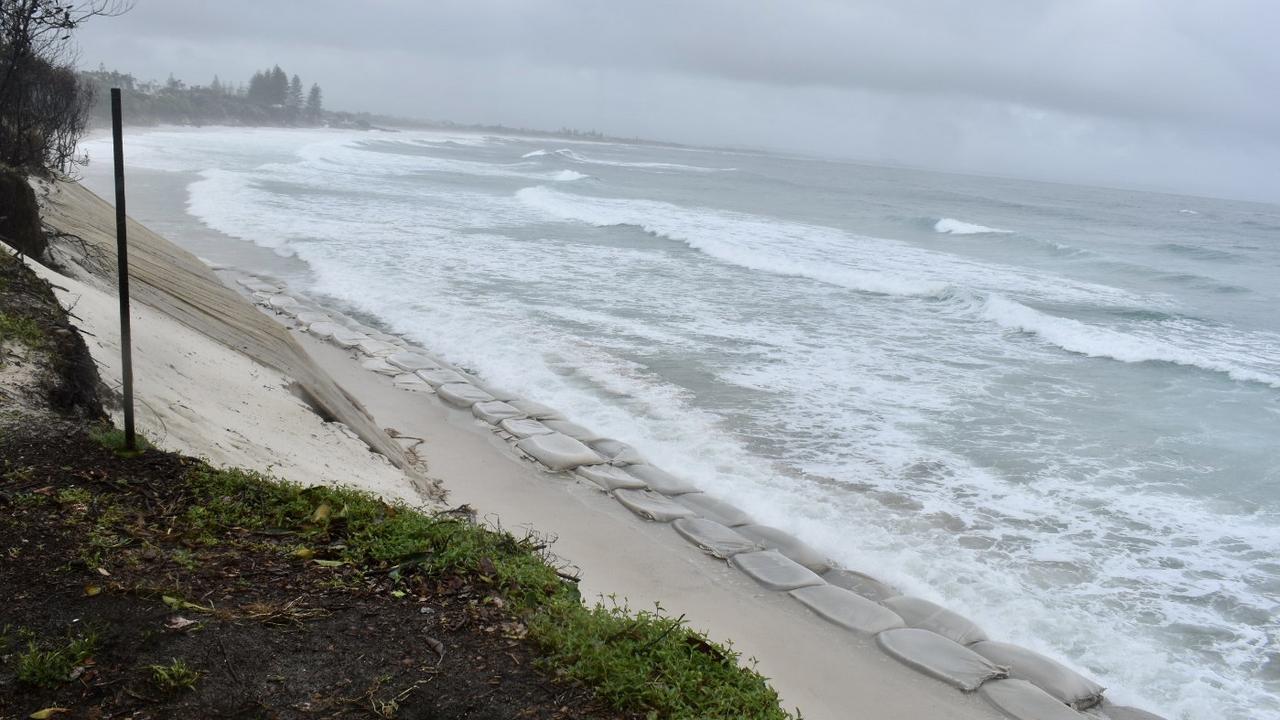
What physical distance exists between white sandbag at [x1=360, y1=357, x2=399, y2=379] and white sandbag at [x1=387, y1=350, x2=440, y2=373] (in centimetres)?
8

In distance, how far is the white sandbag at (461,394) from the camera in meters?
8.98

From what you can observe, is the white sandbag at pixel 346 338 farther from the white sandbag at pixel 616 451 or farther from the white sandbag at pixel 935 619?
the white sandbag at pixel 935 619

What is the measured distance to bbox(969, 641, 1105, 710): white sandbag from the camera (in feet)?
16.2

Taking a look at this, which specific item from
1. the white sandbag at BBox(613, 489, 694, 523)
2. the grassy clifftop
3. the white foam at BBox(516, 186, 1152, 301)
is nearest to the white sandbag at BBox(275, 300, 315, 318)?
the white sandbag at BBox(613, 489, 694, 523)

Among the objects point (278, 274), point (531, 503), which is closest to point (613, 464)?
point (531, 503)

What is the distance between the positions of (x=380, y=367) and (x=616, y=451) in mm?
3485

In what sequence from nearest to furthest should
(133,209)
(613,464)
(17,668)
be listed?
1. (17,668)
2. (613,464)
3. (133,209)

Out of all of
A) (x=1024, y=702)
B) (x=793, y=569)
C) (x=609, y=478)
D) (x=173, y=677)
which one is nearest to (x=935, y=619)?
(x=1024, y=702)

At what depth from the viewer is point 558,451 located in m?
7.70

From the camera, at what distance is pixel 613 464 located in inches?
301

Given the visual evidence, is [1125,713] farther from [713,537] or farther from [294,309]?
[294,309]

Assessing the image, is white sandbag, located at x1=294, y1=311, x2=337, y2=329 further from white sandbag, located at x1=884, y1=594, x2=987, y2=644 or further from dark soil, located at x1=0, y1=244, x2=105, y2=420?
white sandbag, located at x1=884, y1=594, x2=987, y2=644

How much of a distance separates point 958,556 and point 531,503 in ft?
10.9

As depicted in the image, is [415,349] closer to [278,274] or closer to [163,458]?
[278,274]
